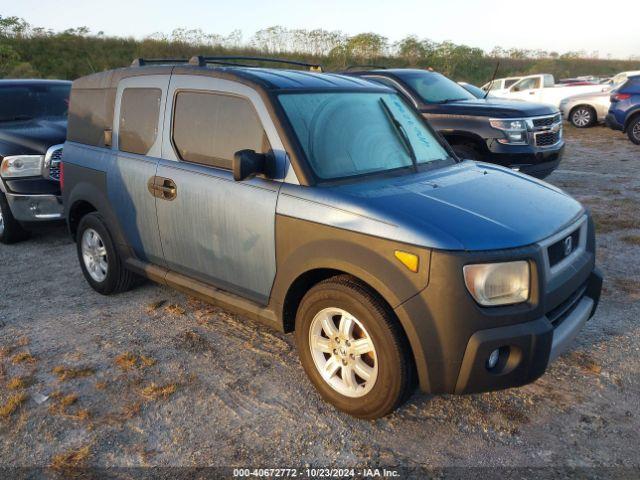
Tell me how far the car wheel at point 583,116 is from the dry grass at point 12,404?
18063 millimetres

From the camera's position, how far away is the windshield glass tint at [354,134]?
322cm

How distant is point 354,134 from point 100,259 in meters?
2.62

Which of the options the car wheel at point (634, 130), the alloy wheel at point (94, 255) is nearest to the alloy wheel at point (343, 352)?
the alloy wheel at point (94, 255)

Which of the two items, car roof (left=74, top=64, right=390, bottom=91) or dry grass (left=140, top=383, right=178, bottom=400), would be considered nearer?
dry grass (left=140, top=383, right=178, bottom=400)

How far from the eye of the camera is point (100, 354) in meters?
3.75

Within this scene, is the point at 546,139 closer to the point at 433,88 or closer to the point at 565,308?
the point at 433,88

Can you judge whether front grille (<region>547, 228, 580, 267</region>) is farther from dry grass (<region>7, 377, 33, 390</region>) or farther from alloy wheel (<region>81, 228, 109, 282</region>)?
alloy wheel (<region>81, 228, 109, 282</region>)

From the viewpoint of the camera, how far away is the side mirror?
3.03 meters

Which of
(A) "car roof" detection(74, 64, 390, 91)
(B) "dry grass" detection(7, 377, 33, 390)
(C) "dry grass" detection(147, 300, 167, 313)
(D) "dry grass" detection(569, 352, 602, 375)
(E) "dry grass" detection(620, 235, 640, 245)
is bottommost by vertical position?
(C) "dry grass" detection(147, 300, 167, 313)

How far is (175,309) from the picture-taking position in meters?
4.45

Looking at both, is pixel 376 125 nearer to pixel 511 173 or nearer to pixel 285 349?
pixel 511 173

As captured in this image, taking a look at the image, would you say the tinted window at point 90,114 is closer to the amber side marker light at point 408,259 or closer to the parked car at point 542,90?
the amber side marker light at point 408,259

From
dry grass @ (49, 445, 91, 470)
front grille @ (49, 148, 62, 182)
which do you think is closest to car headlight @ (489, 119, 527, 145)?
front grille @ (49, 148, 62, 182)

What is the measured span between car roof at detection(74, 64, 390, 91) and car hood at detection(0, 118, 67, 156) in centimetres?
245
